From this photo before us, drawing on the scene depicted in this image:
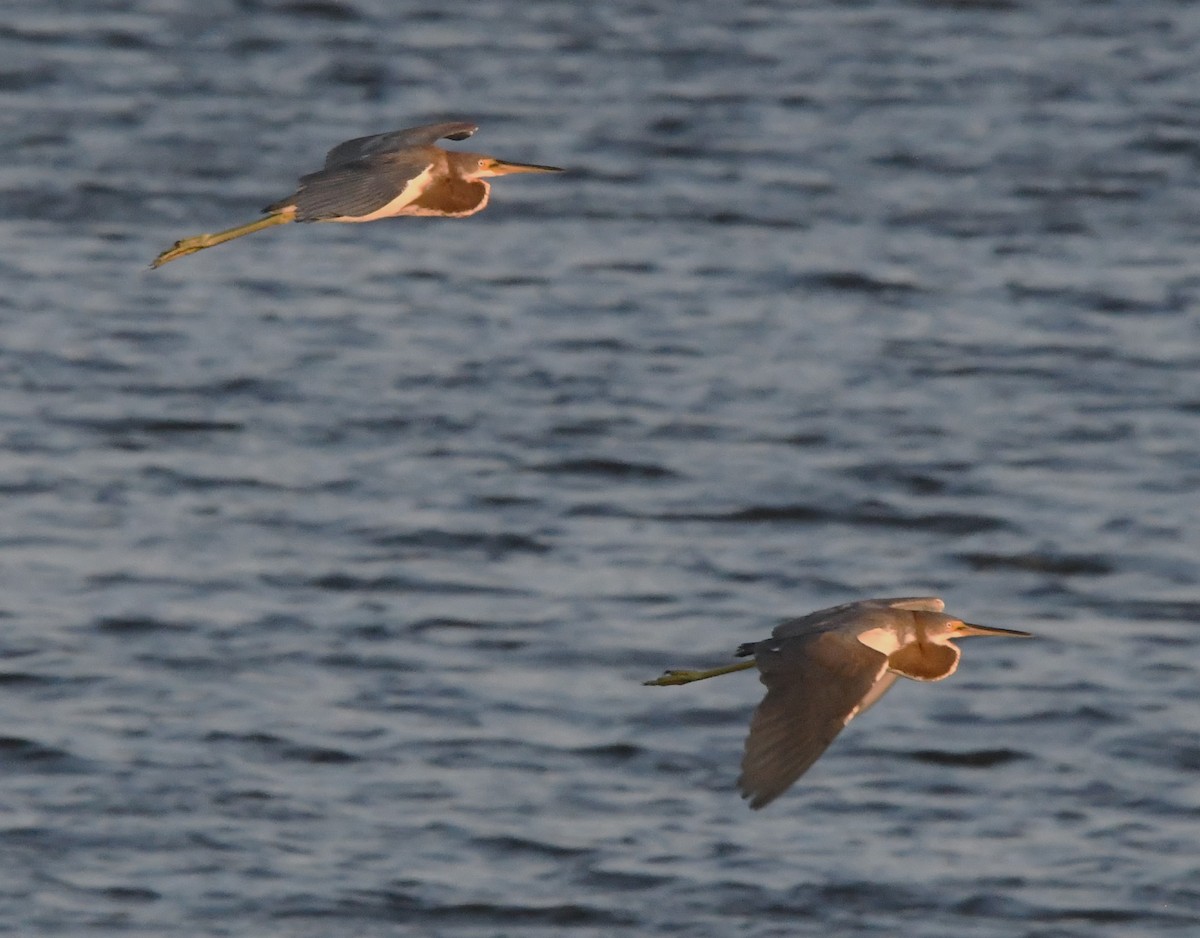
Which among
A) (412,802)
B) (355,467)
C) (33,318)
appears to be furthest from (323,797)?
(33,318)

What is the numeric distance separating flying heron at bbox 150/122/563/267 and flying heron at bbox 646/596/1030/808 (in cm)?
191

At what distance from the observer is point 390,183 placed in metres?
9.47

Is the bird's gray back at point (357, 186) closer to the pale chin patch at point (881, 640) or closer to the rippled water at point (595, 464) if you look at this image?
the pale chin patch at point (881, 640)

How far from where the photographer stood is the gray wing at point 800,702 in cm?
778

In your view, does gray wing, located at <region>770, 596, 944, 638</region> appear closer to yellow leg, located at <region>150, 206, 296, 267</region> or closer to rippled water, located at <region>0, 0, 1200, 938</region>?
yellow leg, located at <region>150, 206, 296, 267</region>

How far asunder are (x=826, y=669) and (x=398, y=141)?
2.89m

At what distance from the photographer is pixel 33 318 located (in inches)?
709

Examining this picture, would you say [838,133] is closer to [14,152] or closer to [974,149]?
[974,149]

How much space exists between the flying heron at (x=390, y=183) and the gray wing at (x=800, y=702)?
2.01 m

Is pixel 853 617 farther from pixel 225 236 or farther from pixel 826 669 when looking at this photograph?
pixel 225 236

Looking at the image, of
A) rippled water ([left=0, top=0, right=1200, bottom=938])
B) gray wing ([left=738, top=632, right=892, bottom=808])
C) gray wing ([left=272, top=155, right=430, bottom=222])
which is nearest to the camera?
gray wing ([left=738, top=632, right=892, bottom=808])

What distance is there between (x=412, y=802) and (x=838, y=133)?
31.8 feet

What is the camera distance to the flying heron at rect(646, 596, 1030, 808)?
7.82m

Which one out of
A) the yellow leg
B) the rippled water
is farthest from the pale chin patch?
the rippled water
